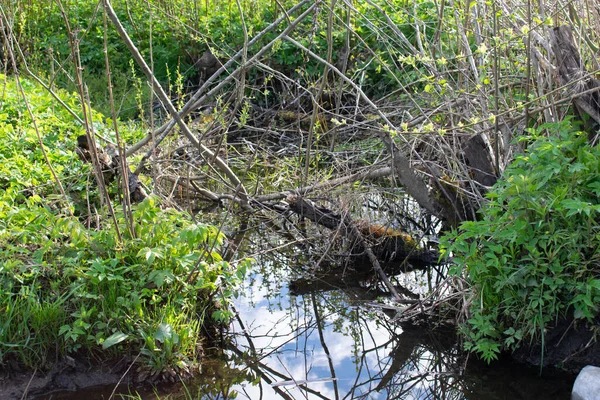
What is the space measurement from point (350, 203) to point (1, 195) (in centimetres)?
267

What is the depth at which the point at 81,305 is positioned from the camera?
3.71m

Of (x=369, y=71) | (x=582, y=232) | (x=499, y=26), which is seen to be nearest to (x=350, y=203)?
(x=499, y=26)

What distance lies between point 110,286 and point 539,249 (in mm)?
2470

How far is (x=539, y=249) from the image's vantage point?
3588 millimetres

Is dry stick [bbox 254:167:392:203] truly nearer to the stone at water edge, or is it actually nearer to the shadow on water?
the shadow on water

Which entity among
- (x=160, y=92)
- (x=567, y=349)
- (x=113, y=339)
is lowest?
(x=567, y=349)

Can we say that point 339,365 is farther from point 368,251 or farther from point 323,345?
point 368,251

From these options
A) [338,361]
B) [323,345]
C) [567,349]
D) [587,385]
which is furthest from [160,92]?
[587,385]

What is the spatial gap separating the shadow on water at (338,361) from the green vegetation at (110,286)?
27 cm

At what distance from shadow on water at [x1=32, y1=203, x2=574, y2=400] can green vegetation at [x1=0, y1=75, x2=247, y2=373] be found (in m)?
0.27

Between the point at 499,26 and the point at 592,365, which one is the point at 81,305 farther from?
the point at 499,26

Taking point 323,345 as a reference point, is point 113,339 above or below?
above

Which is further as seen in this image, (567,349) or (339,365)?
(339,365)

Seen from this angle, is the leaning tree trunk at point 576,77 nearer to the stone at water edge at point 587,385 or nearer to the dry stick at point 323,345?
the stone at water edge at point 587,385
